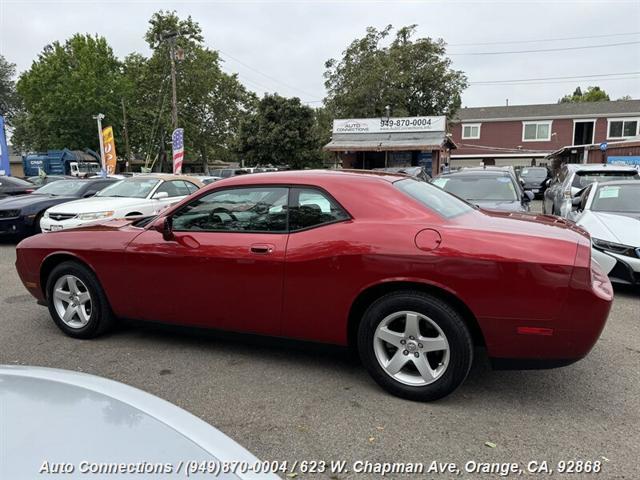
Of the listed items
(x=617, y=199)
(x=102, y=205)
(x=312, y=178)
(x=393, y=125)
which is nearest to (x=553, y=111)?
(x=393, y=125)

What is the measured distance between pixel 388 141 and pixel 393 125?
1.30 meters

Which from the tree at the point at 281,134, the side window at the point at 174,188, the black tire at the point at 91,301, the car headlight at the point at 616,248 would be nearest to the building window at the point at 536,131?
the tree at the point at 281,134

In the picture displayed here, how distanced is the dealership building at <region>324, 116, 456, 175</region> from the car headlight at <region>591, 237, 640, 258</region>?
69.4 ft

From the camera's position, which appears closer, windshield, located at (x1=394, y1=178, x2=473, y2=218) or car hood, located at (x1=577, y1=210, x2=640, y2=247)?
windshield, located at (x1=394, y1=178, x2=473, y2=218)

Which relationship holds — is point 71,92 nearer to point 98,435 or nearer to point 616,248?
point 616,248

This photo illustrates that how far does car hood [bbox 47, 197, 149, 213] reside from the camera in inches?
347

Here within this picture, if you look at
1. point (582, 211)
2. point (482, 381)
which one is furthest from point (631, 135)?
point (482, 381)

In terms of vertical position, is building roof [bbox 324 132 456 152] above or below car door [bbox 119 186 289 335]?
above

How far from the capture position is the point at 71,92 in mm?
41875

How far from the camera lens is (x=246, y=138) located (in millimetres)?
34969

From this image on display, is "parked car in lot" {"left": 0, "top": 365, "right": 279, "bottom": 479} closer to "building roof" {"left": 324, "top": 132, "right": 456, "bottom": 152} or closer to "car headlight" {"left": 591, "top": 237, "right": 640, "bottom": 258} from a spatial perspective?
"car headlight" {"left": 591, "top": 237, "right": 640, "bottom": 258}

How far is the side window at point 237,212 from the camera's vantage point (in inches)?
144

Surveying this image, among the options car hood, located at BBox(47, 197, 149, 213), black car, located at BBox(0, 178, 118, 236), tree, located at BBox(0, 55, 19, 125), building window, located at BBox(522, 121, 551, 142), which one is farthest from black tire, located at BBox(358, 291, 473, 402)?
tree, located at BBox(0, 55, 19, 125)

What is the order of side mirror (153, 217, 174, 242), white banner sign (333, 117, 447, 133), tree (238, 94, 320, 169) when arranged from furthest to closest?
tree (238, 94, 320, 169) → white banner sign (333, 117, 447, 133) → side mirror (153, 217, 174, 242)
